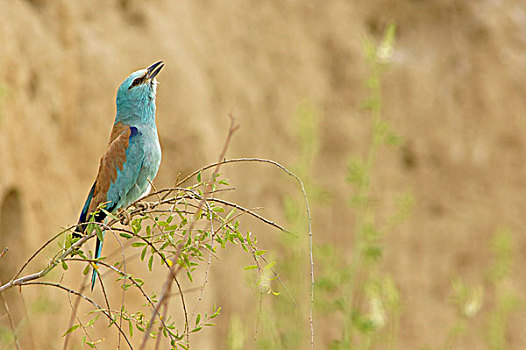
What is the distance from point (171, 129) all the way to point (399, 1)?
2725 mm

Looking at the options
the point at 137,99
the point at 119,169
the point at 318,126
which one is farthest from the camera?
the point at 318,126

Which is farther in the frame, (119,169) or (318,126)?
(318,126)

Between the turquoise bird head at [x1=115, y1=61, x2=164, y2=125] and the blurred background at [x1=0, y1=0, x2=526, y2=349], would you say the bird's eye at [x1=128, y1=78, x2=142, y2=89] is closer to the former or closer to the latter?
the turquoise bird head at [x1=115, y1=61, x2=164, y2=125]

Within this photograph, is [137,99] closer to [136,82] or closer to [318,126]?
[136,82]

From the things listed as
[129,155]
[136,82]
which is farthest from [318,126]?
[129,155]

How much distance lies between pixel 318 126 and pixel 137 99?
363cm

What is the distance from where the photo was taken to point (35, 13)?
5172 millimetres

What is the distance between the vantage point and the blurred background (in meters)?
4.95

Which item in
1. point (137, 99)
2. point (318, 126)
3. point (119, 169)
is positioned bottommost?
point (119, 169)

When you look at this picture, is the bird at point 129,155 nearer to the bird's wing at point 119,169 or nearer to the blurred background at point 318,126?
the bird's wing at point 119,169

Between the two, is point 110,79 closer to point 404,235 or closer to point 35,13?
point 35,13

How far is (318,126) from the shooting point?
261 inches

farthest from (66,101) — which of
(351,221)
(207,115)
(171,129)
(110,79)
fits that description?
(351,221)

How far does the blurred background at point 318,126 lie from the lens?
495 cm
